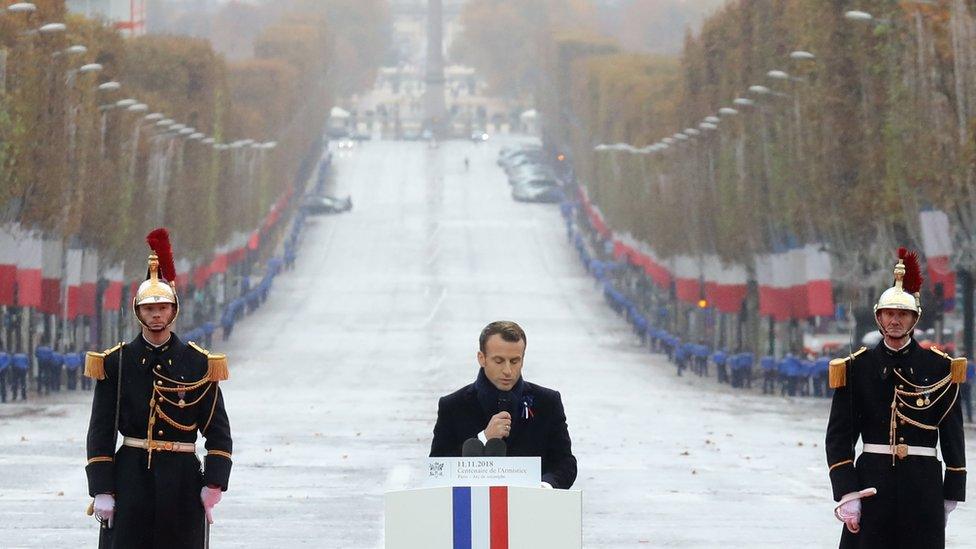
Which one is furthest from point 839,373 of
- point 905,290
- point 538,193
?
point 538,193

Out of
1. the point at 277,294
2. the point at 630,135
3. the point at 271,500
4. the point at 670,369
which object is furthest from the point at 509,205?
the point at 271,500

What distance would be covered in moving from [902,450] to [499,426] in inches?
91.6

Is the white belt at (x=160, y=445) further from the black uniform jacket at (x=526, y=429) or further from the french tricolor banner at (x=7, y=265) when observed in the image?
the french tricolor banner at (x=7, y=265)

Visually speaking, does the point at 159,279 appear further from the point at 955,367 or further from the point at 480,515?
the point at 955,367

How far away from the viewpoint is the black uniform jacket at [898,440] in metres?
13.2

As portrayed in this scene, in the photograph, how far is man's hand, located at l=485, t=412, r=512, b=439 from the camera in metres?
12.2

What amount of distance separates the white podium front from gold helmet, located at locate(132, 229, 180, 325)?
6.50 feet

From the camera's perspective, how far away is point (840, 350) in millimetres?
67688

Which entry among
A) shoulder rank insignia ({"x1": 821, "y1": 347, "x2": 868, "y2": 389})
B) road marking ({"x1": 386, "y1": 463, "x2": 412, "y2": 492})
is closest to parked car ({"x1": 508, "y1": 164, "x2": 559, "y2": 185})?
road marking ({"x1": 386, "y1": 463, "x2": 412, "y2": 492})

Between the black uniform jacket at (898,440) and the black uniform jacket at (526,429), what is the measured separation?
5.19 feet

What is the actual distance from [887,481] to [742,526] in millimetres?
8579

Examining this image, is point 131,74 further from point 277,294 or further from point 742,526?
point 742,526

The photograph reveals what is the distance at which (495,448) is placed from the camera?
478 inches

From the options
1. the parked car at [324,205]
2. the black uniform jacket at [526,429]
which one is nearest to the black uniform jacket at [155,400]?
the black uniform jacket at [526,429]
